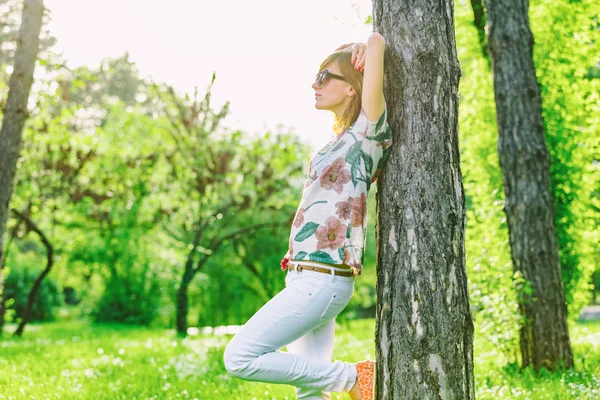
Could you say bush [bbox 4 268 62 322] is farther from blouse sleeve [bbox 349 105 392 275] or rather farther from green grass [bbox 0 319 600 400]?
blouse sleeve [bbox 349 105 392 275]

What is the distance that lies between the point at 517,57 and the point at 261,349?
512 centimetres

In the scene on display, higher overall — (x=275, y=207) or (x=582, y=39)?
(x=582, y=39)

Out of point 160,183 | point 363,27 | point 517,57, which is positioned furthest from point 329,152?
point 160,183

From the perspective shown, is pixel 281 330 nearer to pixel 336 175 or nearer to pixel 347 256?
pixel 347 256

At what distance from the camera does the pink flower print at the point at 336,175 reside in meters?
3.17

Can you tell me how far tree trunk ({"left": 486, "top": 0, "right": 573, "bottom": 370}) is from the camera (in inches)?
254

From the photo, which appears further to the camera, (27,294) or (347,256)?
(27,294)

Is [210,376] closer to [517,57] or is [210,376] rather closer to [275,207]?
[517,57]

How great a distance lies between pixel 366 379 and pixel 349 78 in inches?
69.0

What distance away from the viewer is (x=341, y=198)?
3.15 metres

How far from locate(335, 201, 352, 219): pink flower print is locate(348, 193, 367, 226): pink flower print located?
0.02m

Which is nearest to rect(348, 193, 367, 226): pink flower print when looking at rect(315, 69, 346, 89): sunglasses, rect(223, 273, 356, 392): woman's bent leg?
rect(223, 273, 356, 392): woman's bent leg

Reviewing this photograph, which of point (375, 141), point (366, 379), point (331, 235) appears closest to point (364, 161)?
point (375, 141)

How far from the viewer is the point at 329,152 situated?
3246mm
